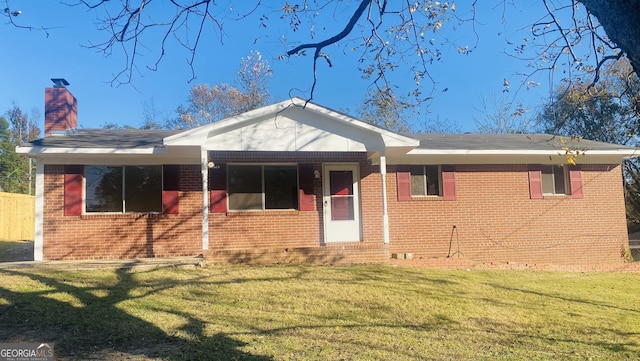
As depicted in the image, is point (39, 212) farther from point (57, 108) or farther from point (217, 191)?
point (217, 191)

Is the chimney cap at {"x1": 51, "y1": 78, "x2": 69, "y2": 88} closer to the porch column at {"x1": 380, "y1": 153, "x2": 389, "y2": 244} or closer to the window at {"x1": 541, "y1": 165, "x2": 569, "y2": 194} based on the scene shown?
the porch column at {"x1": 380, "y1": 153, "x2": 389, "y2": 244}

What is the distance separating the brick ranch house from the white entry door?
0.03 meters

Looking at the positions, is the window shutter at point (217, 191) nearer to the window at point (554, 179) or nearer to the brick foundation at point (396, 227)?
the brick foundation at point (396, 227)

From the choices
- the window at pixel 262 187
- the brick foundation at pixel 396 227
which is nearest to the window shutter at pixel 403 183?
the brick foundation at pixel 396 227

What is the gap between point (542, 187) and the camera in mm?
12789

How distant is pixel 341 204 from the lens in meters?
11.9

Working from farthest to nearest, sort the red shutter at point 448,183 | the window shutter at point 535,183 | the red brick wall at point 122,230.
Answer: the window shutter at point 535,183 → the red shutter at point 448,183 → the red brick wall at point 122,230

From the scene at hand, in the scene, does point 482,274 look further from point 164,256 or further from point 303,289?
point 164,256

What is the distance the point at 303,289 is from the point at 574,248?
907 centimetres

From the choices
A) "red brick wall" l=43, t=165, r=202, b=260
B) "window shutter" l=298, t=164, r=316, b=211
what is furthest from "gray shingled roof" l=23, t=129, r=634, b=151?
"window shutter" l=298, t=164, r=316, b=211

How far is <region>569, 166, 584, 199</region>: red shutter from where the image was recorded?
12.8 metres

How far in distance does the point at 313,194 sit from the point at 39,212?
258 inches

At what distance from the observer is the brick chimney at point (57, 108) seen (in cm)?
1223

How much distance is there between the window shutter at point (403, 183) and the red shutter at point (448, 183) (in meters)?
1.01
